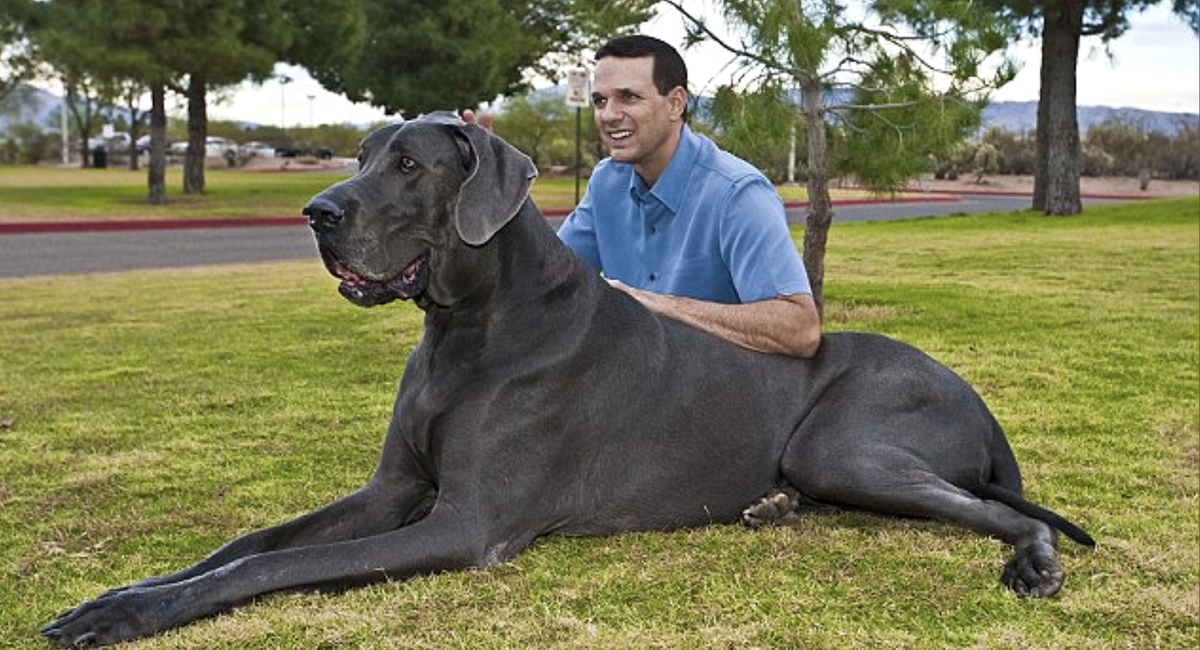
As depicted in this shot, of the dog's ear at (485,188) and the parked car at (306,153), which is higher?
the parked car at (306,153)

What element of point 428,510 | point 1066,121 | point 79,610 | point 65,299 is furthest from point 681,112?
point 1066,121

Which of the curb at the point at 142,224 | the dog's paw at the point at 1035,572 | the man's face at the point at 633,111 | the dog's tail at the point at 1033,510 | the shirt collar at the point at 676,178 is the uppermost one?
the man's face at the point at 633,111

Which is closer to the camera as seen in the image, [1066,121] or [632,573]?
[632,573]

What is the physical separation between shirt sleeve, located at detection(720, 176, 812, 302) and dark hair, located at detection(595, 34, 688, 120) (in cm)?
42

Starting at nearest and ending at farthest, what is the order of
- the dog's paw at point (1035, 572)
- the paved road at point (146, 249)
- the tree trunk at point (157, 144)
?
the dog's paw at point (1035, 572), the paved road at point (146, 249), the tree trunk at point (157, 144)

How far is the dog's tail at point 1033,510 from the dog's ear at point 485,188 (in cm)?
174

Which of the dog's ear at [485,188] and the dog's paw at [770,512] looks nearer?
the dog's ear at [485,188]

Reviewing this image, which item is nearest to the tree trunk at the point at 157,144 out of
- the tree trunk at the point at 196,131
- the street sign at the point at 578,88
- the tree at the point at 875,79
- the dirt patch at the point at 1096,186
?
the tree trunk at the point at 196,131

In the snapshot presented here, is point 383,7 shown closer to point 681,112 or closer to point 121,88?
point 121,88

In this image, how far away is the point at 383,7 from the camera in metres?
35.4

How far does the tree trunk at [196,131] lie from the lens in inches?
1233

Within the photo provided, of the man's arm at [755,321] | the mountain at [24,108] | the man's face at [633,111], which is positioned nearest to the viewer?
the man's arm at [755,321]

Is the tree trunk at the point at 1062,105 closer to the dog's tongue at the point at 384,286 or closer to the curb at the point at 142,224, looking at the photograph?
the curb at the point at 142,224

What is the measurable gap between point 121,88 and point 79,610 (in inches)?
1354
